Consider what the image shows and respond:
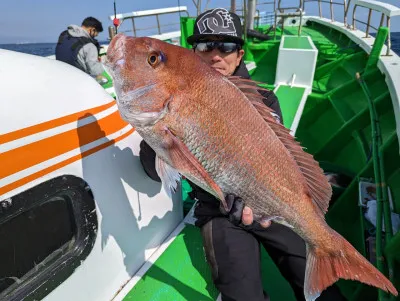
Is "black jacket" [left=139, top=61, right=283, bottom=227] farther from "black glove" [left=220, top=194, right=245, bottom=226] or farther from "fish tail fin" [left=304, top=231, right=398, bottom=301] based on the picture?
"fish tail fin" [left=304, top=231, right=398, bottom=301]

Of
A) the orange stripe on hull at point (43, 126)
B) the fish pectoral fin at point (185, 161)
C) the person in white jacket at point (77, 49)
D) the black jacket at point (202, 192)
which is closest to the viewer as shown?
the orange stripe on hull at point (43, 126)

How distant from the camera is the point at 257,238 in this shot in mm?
2229

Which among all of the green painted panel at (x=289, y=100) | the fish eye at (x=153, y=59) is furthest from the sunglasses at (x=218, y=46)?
the green painted panel at (x=289, y=100)

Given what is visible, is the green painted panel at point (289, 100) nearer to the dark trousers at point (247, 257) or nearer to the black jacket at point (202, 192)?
the black jacket at point (202, 192)

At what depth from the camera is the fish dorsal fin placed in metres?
1.56

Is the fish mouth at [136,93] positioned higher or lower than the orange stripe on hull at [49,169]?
higher

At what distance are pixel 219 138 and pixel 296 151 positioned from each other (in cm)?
51

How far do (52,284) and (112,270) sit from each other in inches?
18.8

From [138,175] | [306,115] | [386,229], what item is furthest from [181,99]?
[306,115]

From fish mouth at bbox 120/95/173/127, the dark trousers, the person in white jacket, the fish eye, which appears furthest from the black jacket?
the person in white jacket

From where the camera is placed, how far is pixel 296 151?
163cm

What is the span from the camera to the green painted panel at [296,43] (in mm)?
6206

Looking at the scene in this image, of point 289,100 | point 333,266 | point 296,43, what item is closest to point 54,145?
point 333,266

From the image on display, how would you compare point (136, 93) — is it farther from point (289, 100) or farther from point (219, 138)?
point (289, 100)
